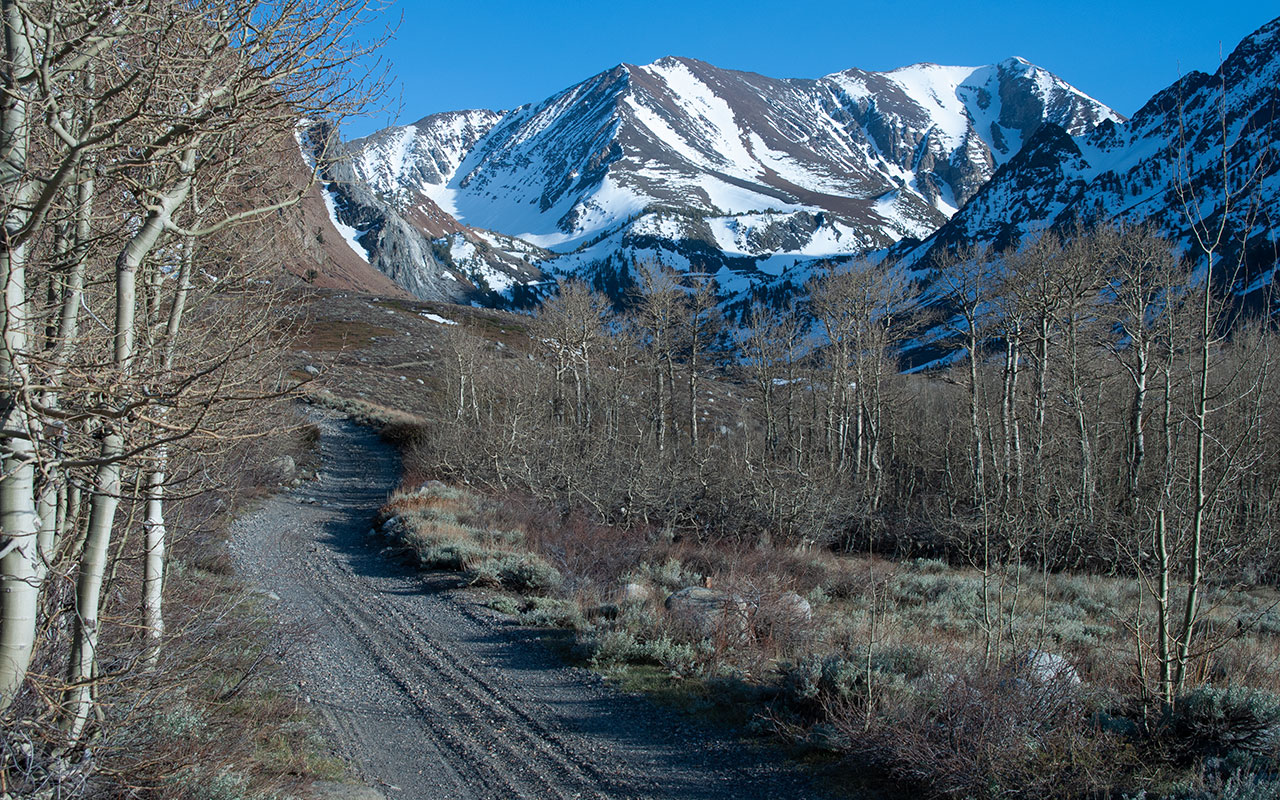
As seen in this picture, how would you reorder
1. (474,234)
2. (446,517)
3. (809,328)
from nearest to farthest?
(446,517) → (809,328) → (474,234)

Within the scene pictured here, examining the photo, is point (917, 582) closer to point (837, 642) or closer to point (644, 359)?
point (837, 642)

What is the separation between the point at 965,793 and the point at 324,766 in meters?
4.65

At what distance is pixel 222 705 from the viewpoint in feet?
17.0

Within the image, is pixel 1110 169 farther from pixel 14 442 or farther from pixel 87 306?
pixel 14 442

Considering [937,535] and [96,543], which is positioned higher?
[96,543]

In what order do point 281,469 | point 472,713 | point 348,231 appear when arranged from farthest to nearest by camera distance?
point 348,231
point 281,469
point 472,713

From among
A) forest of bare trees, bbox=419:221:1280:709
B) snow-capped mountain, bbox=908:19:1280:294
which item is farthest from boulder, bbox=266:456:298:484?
snow-capped mountain, bbox=908:19:1280:294

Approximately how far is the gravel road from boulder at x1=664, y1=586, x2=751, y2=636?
138cm

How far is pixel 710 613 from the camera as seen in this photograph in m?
8.36

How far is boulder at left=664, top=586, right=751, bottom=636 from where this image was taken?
26.5ft

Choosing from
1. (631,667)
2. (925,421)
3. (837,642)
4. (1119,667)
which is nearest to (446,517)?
(631,667)

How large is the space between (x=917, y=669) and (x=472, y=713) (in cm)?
426

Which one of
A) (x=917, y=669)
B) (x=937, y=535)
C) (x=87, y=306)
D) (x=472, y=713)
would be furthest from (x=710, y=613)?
(x=937, y=535)

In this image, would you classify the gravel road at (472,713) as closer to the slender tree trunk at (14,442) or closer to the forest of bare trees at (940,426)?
the slender tree trunk at (14,442)
